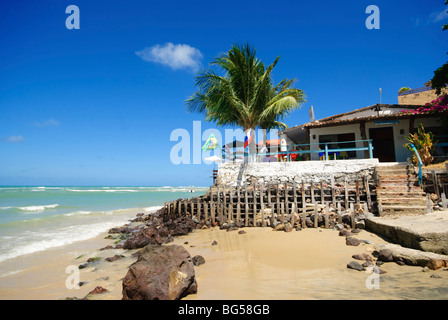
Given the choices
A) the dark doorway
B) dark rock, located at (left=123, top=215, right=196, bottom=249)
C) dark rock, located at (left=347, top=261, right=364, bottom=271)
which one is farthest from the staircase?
dark rock, located at (left=123, top=215, right=196, bottom=249)

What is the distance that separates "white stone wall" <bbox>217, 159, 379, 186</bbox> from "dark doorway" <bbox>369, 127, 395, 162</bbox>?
4.95m

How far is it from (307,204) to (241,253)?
5.01m

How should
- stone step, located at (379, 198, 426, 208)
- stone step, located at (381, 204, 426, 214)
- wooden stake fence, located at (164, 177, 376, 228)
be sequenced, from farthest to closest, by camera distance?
wooden stake fence, located at (164, 177, 376, 228), stone step, located at (379, 198, 426, 208), stone step, located at (381, 204, 426, 214)

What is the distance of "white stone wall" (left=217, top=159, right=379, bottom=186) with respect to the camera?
1334cm

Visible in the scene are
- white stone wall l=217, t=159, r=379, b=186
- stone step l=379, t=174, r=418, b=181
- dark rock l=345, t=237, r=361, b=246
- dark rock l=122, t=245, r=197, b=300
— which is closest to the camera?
dark rock l=122, t=245, r=197, b=300

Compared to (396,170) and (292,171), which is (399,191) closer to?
(396,170)

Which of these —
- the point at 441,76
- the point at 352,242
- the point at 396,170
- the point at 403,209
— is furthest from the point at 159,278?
the point at 441,76

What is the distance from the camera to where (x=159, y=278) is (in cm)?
397

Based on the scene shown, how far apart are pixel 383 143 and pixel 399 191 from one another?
8636 millimetres

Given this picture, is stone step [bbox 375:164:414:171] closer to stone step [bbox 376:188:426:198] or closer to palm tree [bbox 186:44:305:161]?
stone step [bbox 376:188:426:198]

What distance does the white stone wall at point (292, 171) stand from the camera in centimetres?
1334

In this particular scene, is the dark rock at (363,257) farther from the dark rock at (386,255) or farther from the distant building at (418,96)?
the distant building at (418,96)
